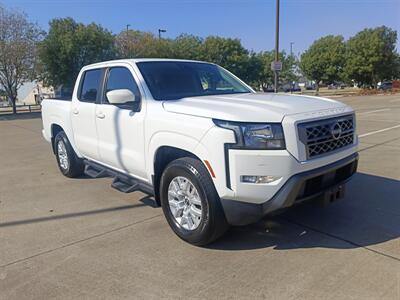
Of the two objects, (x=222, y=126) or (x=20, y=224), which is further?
(x=20, y=224)

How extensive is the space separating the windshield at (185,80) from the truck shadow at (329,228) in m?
1.68

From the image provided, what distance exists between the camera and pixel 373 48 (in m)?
44.0

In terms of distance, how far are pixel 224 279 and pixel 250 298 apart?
12.6 inches

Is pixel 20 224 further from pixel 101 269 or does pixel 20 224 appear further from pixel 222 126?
pixel 222 126

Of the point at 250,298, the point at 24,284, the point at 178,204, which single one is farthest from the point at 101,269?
the point at 250,298

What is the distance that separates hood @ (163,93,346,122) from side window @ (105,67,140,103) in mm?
687

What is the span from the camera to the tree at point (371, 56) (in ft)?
146

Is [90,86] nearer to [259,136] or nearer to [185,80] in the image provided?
[185,80]

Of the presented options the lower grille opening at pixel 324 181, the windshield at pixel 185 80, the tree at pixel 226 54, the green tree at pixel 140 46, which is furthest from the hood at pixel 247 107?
the tree at pixel 226 54

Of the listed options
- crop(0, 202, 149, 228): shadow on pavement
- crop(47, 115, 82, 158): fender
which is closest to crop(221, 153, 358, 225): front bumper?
crop(0, 202, 149, 228): shadow on pavement

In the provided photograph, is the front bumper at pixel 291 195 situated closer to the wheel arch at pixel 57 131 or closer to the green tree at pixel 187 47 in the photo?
the wheel arch at pixel 57 131

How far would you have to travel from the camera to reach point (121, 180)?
182 inches

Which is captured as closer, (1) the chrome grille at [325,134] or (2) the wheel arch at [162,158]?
(1) the chrome grille at [325,134]

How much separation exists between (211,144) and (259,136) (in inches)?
16.5
